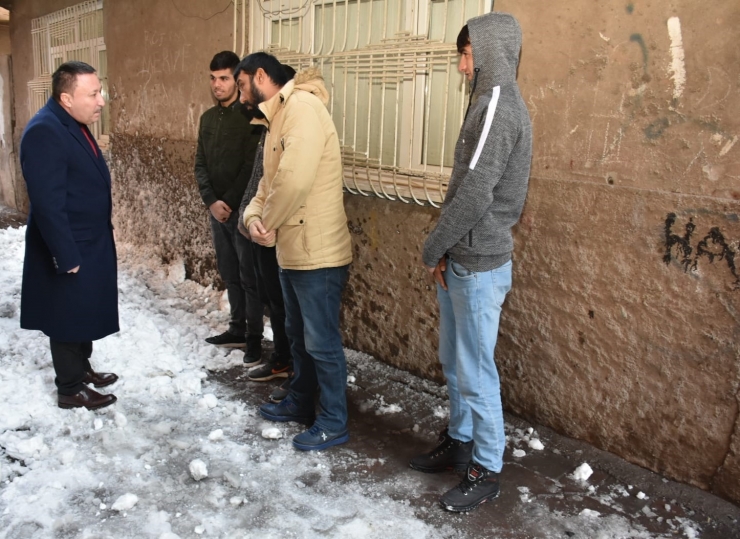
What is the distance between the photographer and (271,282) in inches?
159

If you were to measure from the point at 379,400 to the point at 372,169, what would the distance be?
154cm

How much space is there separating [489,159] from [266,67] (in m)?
1.38

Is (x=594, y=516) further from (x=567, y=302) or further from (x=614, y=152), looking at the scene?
(x=614, y=152)

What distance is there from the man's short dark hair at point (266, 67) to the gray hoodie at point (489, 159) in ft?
3.66

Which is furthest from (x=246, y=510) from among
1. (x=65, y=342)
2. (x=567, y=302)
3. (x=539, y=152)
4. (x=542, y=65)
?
(x=542, y=65)

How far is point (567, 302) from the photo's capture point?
334 centimetres

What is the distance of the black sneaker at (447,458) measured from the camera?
10.4 ft

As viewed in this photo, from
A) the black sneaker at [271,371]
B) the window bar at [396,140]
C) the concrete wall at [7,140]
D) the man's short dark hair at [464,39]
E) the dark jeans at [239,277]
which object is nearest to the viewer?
the man's short dark hair at [464,39]

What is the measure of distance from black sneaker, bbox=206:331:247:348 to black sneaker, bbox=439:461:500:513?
2389 mm

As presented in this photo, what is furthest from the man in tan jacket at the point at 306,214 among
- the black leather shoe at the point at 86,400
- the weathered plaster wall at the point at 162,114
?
the weathered plaster wall at the point at 162,114

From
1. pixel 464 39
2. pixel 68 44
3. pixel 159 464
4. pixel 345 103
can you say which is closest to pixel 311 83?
pixel 464 39

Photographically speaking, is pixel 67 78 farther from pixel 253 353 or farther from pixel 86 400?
pixel 253 353

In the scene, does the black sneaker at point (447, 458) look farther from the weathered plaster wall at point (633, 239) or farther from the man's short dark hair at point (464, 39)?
the man's short dark hair at point (464, 39)

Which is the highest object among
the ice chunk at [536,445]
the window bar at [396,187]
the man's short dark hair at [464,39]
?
the man's short dark hair at [464,39]
